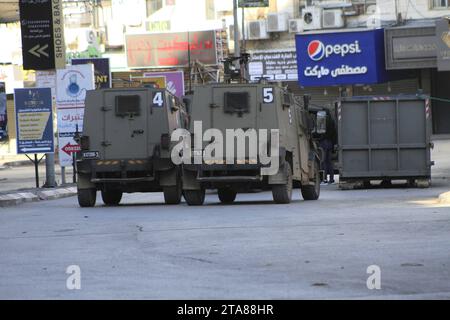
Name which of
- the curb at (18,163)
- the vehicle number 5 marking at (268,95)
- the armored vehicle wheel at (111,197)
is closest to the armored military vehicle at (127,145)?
the armored vehicle wheel at (111,197)

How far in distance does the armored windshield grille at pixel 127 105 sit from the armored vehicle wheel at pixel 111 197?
192 cm

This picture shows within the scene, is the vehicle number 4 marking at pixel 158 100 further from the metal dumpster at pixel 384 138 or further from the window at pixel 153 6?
the window at pixel 153 6

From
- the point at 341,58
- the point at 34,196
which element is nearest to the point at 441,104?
the point at 341,58

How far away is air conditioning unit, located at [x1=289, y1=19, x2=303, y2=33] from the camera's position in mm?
53844

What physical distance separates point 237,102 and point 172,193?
2510 millimetres

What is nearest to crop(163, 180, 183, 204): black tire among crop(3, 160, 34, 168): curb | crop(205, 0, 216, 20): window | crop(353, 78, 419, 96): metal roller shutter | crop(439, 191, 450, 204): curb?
crop(439, 191, 450, 204): curb

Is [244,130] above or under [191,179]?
above

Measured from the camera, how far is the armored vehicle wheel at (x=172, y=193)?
872 inches

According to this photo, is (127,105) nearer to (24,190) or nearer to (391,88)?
(24,190)

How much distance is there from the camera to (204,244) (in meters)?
13.2

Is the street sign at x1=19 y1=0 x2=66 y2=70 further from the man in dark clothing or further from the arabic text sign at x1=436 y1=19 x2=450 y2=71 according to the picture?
the arabic text sign at x1=436 y1=19 x2=450 y2=71

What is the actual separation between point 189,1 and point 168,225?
1716 inches

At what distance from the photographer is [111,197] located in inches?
927
